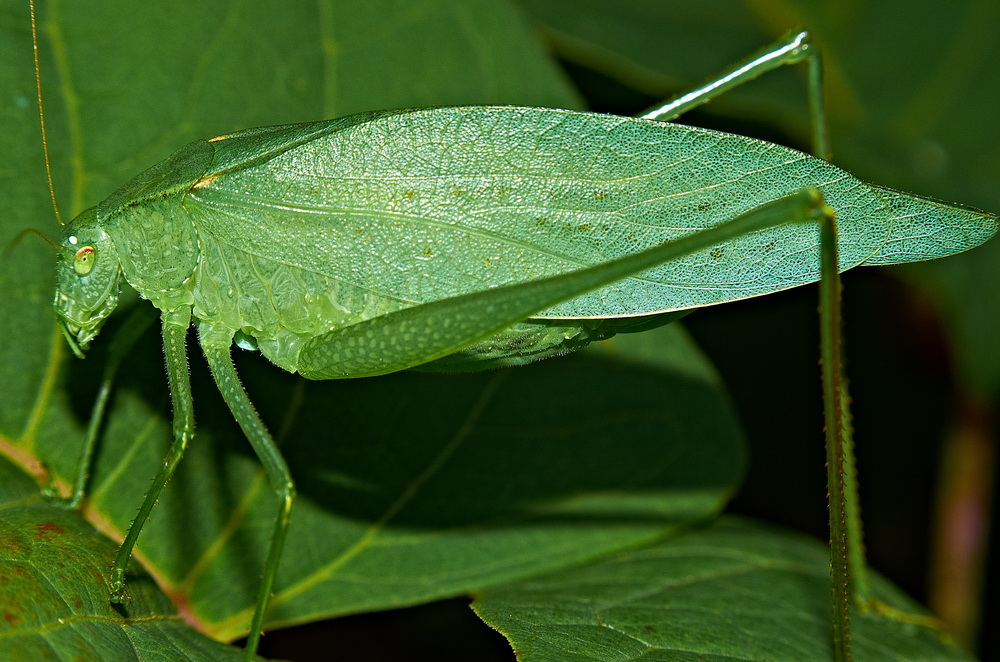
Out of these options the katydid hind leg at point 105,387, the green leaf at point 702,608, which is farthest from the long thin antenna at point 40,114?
the green leaf at point 702,608

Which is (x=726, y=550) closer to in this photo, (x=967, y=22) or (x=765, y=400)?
(x=765, y=400)

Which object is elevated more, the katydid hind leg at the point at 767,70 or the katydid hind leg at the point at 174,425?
the katydid hind leg at the point at 767,70

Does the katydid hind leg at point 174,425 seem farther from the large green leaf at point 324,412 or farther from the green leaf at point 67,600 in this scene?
the large green leaf at point 324,412

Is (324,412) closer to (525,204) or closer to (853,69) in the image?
(525,204)

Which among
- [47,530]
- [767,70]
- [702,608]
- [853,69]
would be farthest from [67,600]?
[853,69]

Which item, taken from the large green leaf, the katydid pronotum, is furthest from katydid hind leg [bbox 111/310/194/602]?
the large green leaf

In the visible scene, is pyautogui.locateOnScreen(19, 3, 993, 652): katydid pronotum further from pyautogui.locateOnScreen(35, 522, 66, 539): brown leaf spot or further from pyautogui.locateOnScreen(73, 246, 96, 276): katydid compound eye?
pyautogui.locateOnScreen(35, 522, 66, 539): brown leaf spot
